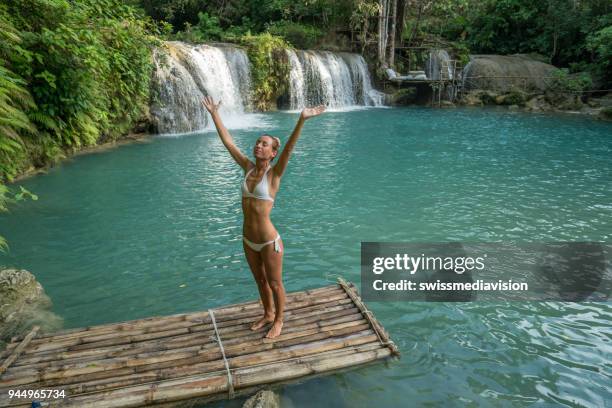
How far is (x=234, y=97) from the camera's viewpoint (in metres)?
22.6

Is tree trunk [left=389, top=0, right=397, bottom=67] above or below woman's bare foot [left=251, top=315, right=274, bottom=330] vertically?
above

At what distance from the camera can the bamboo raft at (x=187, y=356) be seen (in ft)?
12.4

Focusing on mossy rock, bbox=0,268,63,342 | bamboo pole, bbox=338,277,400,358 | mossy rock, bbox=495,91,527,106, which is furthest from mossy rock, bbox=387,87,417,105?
mossy rock, bbox=0,268,63,342

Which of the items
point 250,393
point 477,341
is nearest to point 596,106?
point 477,341

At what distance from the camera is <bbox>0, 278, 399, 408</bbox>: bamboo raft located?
379 centimetres

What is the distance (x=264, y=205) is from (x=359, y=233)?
4270 millimetres

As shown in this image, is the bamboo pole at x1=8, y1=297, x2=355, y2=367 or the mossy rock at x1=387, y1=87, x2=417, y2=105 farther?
the mossy rock at x1=387, y1=87, x2=417, y2=105

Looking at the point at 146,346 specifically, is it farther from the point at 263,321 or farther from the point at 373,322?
the point at 373,322

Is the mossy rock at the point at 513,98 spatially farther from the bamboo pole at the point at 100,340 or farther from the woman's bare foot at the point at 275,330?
the bamboo pole at the point at 100,340

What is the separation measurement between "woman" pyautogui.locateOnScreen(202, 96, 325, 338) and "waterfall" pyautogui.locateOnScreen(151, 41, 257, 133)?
1425 centimetres

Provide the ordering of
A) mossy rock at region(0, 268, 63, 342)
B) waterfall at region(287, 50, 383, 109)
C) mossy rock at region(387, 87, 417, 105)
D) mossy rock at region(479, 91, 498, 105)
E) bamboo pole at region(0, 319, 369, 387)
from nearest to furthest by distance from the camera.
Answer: bamboo pole at region(0, 319, 369, 387), mossy rock at region(0, 268, 63, 342), waterfall at region(287, 50, 383, 109), mossy rock at region(479, 91, 498, 105), mossy rock at region(387, 87, 417, 105)

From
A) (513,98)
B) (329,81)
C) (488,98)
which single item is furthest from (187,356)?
(488,98)

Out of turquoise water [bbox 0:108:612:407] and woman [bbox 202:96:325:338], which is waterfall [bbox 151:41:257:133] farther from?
woman [bbox 202:96:325:338]

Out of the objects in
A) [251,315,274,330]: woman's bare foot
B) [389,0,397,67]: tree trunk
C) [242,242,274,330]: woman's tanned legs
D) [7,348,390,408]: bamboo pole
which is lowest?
[7,348,390,408]: bamboo pole
